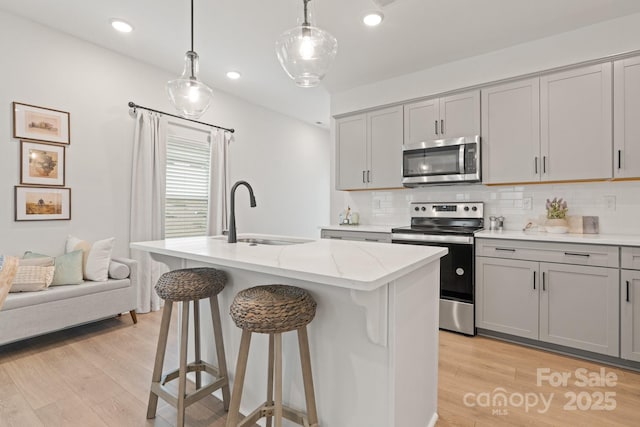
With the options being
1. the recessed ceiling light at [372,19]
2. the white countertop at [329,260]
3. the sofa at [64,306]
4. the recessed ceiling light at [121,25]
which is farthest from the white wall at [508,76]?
the sofa at [64,306]

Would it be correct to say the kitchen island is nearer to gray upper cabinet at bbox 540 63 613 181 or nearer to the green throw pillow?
the green throw pillow

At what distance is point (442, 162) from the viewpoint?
3.37 meters

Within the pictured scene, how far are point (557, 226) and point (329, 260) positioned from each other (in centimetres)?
254

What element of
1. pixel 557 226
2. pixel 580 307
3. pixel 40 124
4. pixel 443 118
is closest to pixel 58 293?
pixel 40 124

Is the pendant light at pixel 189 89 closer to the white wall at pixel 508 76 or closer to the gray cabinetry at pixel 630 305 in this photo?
the white wall at pixel 508 76

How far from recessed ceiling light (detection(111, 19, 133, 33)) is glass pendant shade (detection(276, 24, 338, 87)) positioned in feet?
6.66

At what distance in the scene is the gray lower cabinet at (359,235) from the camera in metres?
3.47

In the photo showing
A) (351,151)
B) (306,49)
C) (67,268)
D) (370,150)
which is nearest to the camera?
(306,49)

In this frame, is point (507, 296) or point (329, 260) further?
point (507, 296)

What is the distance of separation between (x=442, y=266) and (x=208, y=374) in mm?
2212

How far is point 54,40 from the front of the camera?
10.0 feet

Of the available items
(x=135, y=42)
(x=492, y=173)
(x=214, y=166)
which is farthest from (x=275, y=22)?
(x=492, y=173)

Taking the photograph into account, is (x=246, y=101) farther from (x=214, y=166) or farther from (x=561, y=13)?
(x=561, y=13)

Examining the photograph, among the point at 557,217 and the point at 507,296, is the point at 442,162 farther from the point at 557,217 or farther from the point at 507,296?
the point at 507,296
